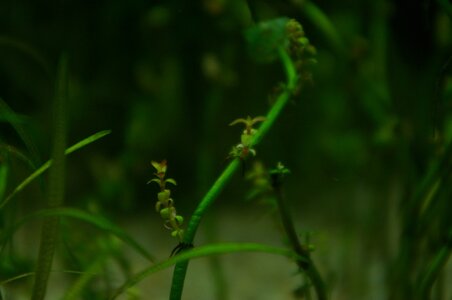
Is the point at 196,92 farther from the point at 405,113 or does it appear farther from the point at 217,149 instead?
the point at 405,113

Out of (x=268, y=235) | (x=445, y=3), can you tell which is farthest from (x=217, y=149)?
(x=445, y=3)

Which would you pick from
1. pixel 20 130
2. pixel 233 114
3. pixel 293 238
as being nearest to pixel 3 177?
pixel 20 130

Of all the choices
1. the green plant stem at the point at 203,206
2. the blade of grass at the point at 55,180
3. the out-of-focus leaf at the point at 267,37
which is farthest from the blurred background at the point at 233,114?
the blade of grass at the point at 55,180

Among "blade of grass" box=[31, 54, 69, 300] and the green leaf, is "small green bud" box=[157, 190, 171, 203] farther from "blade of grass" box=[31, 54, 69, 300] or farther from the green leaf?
the green leaf

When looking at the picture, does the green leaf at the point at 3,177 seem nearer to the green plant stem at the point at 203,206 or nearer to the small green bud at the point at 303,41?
the green plant stem at the point at 203,206

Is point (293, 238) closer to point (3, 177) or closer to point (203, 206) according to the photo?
point (203, 206)

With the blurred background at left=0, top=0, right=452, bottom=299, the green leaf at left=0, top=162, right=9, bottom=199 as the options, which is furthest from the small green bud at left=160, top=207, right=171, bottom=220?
the blurred background at left=0, top=0, right=452, bottom=299
